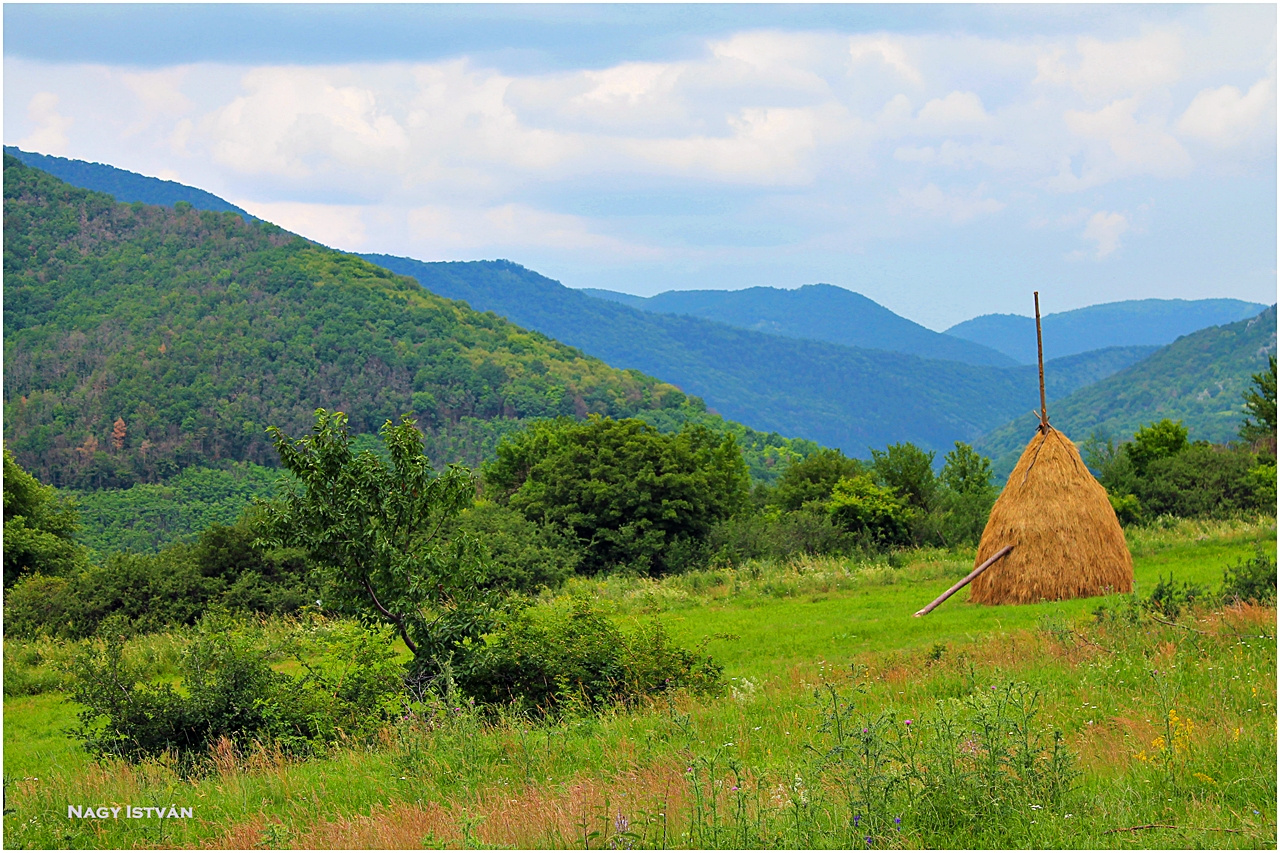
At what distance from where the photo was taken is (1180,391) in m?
149

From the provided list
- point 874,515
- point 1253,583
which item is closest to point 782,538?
point 874,515

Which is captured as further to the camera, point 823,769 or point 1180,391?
point 1180,391

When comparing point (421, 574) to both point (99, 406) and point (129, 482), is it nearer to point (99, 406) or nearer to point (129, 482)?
point (129, 482)

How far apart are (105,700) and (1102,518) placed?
50.2 ft

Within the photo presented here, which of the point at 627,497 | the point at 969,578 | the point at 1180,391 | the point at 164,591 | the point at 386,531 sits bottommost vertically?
the point at 164,591

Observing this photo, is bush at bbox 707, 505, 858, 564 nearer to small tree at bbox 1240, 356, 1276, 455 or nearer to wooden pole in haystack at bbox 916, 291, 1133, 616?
wooden pole in haystack at bbox 916, 291, 1133, 616

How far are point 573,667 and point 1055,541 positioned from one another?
32.7 ft

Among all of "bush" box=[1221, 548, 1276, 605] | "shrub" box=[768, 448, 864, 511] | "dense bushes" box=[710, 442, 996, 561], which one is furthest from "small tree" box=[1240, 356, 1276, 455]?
"bush" box=[1221, 548, 1276, 605]

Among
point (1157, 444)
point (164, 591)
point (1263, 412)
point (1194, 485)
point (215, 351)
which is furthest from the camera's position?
point (215, 351)

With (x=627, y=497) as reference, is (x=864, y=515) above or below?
below

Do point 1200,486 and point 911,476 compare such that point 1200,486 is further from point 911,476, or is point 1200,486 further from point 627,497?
point 627,497

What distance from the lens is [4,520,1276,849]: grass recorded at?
5.35 m

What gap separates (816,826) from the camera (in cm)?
533

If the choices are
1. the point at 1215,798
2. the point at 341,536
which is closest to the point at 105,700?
the point at 341,536
